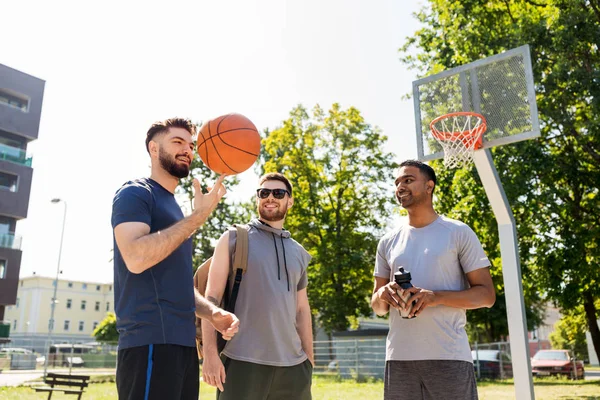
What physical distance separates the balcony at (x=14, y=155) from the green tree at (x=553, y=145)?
25.7m

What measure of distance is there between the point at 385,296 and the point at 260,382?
3.31 ft

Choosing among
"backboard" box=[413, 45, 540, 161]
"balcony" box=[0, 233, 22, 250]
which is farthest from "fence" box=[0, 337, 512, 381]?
"backboard" box=[413, 45, 540, 161]

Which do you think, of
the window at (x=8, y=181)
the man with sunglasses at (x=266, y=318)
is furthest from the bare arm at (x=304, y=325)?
the window at (x=8, y=181)

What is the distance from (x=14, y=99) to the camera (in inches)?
1272

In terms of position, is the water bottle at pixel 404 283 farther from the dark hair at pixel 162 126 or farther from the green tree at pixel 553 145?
the green tree at pixel 553 145

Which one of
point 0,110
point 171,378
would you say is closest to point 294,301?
point 171,378

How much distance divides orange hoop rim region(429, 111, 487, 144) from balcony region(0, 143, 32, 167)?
98.3 feet

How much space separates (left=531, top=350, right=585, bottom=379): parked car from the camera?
23.2 metres

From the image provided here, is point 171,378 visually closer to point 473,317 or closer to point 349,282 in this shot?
point 349,282

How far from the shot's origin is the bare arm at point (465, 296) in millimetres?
3334

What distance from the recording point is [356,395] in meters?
13.8

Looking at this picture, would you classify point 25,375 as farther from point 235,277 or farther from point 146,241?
point 146,241

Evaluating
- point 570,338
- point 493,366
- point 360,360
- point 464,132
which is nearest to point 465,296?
point 464,132

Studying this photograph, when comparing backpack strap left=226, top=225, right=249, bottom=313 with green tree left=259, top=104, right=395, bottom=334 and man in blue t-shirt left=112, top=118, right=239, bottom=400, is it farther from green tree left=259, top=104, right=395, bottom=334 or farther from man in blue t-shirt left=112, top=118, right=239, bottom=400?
green tree left=259, top=104, right=395, bottom=334
